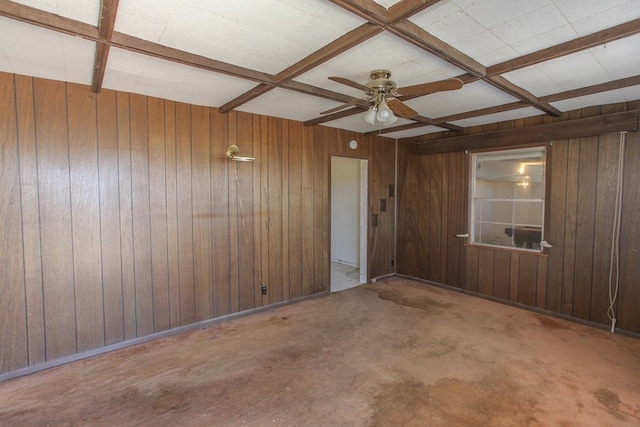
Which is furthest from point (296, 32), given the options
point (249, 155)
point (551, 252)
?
point (551, 252)

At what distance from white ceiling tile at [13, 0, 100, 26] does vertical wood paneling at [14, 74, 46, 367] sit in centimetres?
124

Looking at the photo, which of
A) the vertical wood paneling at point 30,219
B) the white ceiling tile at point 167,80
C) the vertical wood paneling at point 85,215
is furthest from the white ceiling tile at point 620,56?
the vertical wood paneling at point 30,219

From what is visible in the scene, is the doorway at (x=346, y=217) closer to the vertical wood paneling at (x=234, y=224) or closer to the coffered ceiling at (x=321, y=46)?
the vertical wood paneling at (x=234, y=224)

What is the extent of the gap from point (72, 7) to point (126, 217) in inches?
72.8

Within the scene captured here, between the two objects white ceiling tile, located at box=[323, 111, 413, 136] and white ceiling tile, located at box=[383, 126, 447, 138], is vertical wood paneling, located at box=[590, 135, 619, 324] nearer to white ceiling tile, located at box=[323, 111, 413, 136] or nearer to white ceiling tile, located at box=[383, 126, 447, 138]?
white ceiling tile, located at box=[383, 126, 447, 138]

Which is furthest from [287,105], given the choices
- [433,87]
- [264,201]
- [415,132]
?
[415,132]

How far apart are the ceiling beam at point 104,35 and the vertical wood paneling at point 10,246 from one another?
0.70 meters

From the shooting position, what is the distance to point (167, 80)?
265 centimetres

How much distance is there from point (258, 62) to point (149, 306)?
2578mm

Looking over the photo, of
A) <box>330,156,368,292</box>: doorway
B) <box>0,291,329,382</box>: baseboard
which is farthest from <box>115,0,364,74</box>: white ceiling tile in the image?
<box>330,156,368,292</box>: doorway

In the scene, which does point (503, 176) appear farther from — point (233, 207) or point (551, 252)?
point (233, 207)

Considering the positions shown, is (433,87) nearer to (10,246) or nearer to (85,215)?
(85,215)

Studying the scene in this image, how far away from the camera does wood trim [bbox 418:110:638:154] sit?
319cm

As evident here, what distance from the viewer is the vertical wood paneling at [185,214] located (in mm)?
3270
